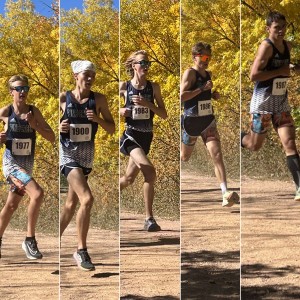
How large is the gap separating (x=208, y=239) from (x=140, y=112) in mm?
1285

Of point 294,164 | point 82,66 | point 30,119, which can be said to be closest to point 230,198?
point 294,164

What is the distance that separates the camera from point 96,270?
12805mm

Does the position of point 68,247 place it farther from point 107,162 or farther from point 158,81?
point 158,81

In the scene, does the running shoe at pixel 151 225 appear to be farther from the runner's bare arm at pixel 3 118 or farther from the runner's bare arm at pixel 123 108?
the runner's bare arm at pixel 3 118

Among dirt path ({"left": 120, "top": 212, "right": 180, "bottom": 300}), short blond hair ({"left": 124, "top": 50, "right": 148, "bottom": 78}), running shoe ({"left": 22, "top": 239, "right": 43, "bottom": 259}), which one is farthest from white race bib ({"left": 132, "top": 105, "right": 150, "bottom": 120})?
running shoe ({"left": 22, "top": 239, "right": 43, "bottom": 259})

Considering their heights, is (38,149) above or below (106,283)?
above

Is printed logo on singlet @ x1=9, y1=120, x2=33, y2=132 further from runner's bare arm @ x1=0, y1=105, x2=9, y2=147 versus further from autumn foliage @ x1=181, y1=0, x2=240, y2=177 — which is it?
autumn foliage @ x1=181, y1=0, x2=240, y2=177

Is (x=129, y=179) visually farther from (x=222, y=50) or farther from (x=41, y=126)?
(x=222, y=50)

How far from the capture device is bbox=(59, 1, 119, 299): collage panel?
12.6 meters

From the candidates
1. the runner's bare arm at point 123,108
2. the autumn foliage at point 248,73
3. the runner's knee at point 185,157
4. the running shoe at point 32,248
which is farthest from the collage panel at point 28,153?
the autumn foliage at point 248,73

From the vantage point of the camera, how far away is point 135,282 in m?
12.8

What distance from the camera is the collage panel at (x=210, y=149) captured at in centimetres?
1247

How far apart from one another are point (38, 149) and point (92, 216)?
2.51ft

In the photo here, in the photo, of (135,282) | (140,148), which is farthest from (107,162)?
(135,282)
